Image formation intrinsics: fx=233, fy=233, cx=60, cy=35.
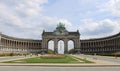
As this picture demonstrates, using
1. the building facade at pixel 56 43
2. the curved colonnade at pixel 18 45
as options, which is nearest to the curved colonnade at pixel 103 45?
the building facade at pixel 56 43

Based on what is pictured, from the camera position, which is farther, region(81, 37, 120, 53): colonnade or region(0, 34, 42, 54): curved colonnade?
region(0, 34, 42, 54): curved colonnade

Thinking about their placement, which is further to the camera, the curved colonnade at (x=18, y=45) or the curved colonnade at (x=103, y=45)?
the curved colonnade at (x=18, y=45)

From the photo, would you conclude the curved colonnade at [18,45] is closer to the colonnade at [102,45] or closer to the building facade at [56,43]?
the building facade at [56,43]

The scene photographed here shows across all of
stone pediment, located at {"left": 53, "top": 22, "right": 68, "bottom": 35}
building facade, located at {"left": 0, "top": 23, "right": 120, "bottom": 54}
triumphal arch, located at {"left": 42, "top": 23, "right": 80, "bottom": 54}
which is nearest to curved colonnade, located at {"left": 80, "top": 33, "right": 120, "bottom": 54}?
building facade, located at {"left": 0, "top": 23, "right": 120, "bottom": 54}

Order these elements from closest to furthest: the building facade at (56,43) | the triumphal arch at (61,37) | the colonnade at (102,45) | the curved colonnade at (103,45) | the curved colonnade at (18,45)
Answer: the curved colonnade at (103,45)
the colonnade at (102,45)
the curved colonnade at (18,45)
the building facade at (56,43)
the triumphal arch at (61,37)

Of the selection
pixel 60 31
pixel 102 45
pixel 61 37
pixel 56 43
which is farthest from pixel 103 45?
pixel 56 43

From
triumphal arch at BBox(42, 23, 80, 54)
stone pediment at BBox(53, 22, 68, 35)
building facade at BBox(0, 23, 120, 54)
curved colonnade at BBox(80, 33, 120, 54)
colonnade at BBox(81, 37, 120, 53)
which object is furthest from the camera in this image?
stone pediment at BBox(53, 22, 68, 35)

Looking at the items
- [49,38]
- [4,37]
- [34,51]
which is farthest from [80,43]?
[4,37]

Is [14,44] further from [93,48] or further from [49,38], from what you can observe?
[93,48]

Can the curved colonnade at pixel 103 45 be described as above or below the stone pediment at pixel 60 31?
below

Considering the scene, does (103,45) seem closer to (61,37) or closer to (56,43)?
(61,37)

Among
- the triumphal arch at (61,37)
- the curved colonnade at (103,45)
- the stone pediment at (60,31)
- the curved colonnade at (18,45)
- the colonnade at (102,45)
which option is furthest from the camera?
the stone pediment at (60,31)

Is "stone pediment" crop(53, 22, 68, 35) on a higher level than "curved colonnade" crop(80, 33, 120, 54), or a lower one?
higher

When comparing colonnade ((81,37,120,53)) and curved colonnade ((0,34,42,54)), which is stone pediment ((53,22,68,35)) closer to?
curved colonnade ((0,34,42,54))
